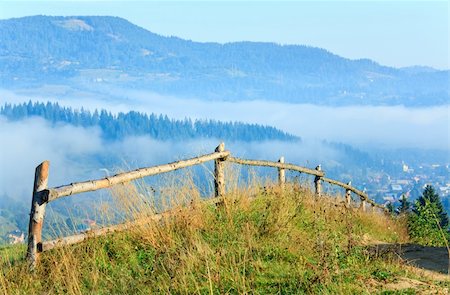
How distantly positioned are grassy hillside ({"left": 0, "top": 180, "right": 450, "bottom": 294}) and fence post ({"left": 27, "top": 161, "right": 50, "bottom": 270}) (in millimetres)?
157

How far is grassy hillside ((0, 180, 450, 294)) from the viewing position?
21.6 ft

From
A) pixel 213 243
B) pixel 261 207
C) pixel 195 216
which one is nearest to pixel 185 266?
pixel 213 243

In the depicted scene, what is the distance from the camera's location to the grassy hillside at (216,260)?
6.57m

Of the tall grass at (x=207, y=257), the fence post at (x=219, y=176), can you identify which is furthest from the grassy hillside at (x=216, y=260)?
the fence post at (x=219, y=176)

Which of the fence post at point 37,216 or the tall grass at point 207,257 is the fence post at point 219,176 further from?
the fence post at point 37,216

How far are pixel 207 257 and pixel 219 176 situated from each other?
3827mm

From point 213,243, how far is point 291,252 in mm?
1016

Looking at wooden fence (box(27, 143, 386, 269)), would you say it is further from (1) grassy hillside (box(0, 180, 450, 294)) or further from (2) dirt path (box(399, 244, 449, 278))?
(2) dirt path (box(399, 244, 449, 278))

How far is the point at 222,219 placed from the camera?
30.0 ft

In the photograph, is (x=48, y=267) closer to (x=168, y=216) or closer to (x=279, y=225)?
(x=168, y=216)

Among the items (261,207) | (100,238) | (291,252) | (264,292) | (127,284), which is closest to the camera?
(264,292)

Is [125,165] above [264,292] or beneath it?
above

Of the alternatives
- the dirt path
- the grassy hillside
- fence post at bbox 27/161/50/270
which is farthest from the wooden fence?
the dirt path

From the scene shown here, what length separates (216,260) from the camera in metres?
6.72
